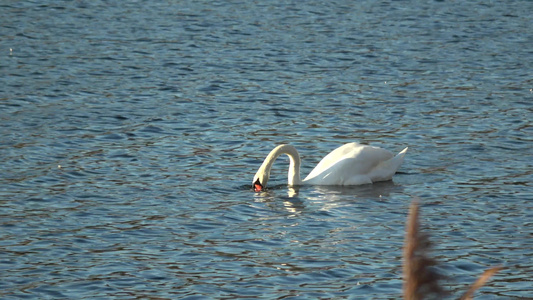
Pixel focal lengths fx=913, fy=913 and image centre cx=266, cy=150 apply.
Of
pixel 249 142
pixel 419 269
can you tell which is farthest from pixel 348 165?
pixel 419 269

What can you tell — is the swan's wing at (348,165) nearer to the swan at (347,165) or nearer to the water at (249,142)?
the swan at (347,165)

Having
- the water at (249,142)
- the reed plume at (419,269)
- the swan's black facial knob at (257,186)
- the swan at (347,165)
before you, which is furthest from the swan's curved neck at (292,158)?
the reed plume at (419,269)

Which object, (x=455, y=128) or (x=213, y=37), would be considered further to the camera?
(x=213, y=37)

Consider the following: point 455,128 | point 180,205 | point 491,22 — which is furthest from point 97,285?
point 491,22

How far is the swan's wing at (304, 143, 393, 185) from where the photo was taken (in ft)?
41.1

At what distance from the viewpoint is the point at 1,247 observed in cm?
903

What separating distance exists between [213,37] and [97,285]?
51.8 feet

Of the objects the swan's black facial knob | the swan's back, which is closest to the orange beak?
the swan's black facial knob

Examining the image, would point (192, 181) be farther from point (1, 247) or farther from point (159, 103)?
point (159, 103)

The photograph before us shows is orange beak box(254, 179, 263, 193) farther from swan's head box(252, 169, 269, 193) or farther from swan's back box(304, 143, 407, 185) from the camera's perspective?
swan's back box(304, 143, 407, 185)

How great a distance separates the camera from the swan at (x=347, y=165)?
12516 millimetres

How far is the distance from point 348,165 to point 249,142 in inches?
92.6

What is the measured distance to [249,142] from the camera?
47.4 feet

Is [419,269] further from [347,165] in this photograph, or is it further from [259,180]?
[347,165]
